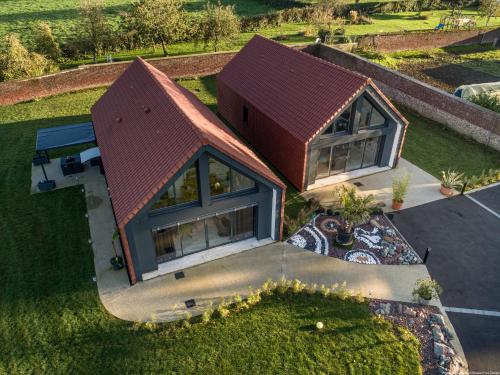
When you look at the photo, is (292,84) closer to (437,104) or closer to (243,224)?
(243,224)

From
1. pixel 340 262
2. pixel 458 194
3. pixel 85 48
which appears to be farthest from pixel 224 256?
pixel 85 48

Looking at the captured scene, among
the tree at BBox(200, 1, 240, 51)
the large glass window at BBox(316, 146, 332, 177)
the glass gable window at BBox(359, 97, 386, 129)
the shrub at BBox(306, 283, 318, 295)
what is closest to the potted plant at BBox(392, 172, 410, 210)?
the glass gable window at BBox(359, 97, 386, 129)

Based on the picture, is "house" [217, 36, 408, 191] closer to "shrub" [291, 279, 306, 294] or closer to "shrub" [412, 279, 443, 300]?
"shrub" [291, 279, 306, 294]

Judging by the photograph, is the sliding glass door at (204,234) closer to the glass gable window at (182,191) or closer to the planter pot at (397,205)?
the glass gable window at (182,191)

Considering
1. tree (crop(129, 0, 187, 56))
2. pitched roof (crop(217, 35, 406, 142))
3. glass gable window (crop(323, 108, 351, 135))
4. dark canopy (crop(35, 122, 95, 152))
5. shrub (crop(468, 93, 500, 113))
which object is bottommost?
dark canopy (crop(35, 122, 95, 152))

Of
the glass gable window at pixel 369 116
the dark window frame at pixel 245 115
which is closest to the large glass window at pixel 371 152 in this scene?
the glass gable window at pixel 369 116

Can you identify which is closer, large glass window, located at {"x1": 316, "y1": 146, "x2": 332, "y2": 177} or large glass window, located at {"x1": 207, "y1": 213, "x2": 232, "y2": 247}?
large glass window, located at {"x1": 207, "y1": 213, "x2": 232, "y2": 247}

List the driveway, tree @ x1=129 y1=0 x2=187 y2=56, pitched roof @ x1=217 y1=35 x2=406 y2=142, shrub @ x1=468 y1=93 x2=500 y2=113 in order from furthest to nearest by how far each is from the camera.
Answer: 1. tree @ x1=129 y1=0 x2=187 y2=56
2. shrub @ x1=468 y1=93 x2=500 y2=113
3. pitched roof @ x1=217 y1=35 x2=406 y2=142
4. the driveway
